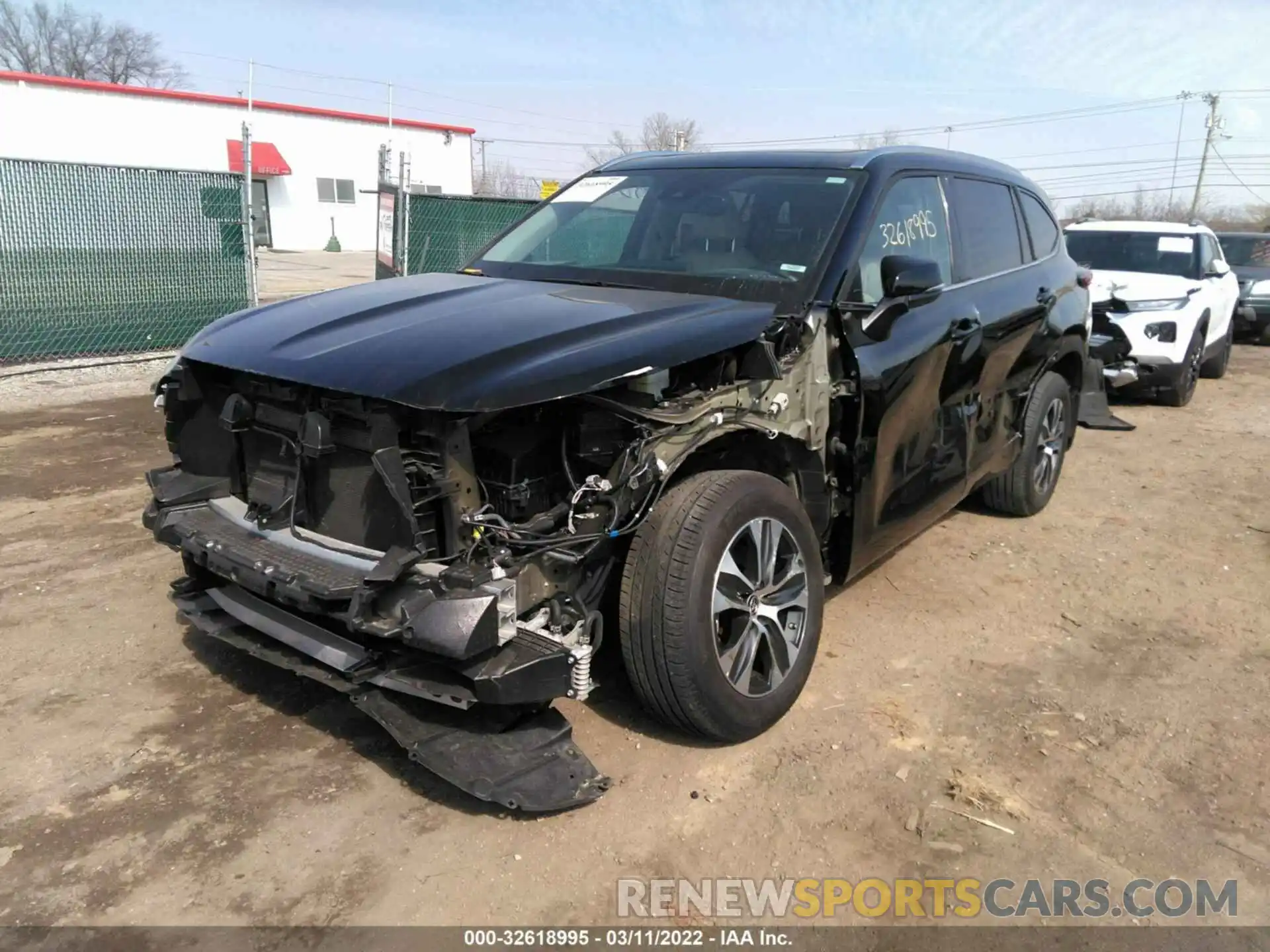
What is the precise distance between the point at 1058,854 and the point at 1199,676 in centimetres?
153

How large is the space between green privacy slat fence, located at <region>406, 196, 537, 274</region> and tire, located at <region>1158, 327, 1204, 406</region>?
7090mm

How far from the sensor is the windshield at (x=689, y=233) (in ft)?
12.0

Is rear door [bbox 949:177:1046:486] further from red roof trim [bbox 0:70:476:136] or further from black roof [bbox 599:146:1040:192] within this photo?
red roof trim [bbox 0:70:476:136]

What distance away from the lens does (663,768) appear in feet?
10.2

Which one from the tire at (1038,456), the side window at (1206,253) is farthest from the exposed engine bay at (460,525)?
the side window at (1206,253)

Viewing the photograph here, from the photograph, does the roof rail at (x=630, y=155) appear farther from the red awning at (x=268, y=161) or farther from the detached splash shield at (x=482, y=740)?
the red awning at (x=268, y=161)

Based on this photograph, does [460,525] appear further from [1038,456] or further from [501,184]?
[501,184]

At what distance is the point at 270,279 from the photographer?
20.2m

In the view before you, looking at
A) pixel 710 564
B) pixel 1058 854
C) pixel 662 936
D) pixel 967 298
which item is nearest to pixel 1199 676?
pixel 1058 854

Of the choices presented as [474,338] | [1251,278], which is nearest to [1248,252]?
[1251,278]

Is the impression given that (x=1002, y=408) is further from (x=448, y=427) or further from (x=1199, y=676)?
(x=448, y=427)

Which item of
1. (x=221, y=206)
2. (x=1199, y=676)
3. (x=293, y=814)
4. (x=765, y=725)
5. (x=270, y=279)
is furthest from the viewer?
(x=270, y=279)

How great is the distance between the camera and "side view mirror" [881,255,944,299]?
3.47 m

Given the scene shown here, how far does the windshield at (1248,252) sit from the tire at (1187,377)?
23.6 feet
